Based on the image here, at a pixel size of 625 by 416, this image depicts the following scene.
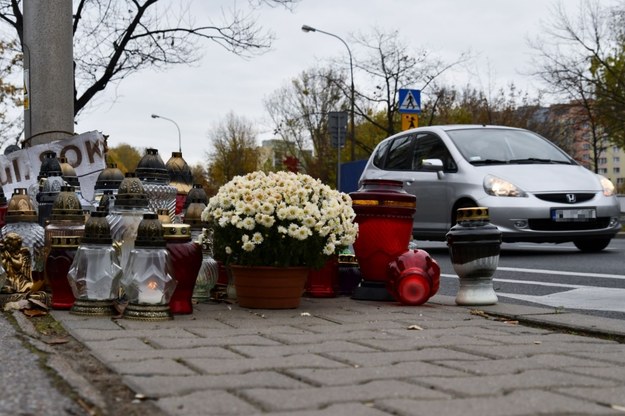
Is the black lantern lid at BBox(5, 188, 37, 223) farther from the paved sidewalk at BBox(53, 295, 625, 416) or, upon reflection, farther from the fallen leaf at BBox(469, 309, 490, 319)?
the fallen leaf at BBox(469, 309, 490, 319)

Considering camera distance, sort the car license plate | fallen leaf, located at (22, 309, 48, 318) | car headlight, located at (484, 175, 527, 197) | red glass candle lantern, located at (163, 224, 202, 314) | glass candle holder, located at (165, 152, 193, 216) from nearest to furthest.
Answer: fallen leaf, located at (22, 309, 48, 318) → red glass candle lantern, located at (163, 224, 202, 314) → glass candle holder, located at (165, 152, 193, 216) → the car license plate → car headlight, located at (484, 175, 527, 197)

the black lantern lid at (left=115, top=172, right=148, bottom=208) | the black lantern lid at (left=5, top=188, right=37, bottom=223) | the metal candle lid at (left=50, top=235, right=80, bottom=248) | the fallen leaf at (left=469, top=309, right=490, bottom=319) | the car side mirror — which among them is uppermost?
the car side mirror

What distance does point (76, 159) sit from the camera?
24.9 ft

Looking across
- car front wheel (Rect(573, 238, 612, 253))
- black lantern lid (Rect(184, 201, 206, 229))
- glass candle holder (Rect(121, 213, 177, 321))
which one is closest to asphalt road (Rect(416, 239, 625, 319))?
car front wheel (Rect(573, 238, 612, 253))

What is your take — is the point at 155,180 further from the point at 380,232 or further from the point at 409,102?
the point at 409,102

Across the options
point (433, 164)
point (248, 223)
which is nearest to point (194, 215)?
point (248, 223)

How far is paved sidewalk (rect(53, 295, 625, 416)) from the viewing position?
2539mm

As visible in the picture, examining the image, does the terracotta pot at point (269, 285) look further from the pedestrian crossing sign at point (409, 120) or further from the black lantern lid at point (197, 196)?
the pedestrian crossing sign at point (409, 120)

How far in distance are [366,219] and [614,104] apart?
27.3 metres

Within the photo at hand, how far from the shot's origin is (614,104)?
30.6 m

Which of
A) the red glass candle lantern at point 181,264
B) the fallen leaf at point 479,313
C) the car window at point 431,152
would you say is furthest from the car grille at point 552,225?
the red glass candle lantern at point 181,264

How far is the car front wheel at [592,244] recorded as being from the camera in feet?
35.9

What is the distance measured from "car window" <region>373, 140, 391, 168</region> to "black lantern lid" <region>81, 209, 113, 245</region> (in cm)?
823

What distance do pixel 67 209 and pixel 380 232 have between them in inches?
76.8
